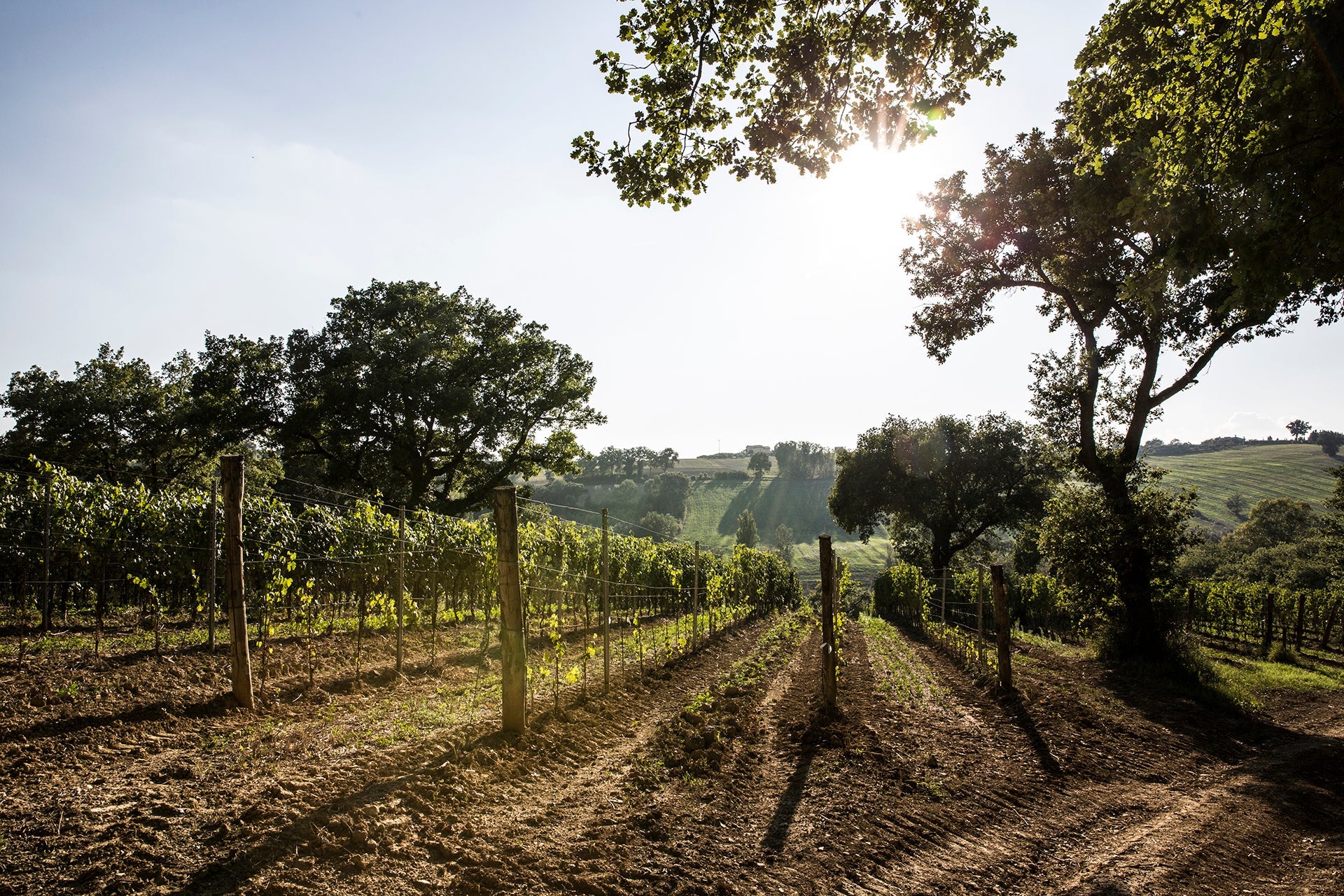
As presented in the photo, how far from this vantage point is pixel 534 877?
3.80 m

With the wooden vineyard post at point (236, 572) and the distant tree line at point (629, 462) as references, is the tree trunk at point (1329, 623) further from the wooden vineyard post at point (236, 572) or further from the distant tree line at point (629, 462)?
the distant tree line at point (629, 462)

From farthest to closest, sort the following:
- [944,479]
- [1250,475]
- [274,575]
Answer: [1250,475], [944,479], [274,575]

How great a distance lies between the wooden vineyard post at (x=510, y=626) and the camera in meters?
6.09

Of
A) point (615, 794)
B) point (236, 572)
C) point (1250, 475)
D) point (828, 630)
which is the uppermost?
point (236, 572)

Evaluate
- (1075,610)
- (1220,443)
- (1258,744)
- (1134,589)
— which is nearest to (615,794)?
(1258,744)

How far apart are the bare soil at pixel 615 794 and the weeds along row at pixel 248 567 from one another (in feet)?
4.49

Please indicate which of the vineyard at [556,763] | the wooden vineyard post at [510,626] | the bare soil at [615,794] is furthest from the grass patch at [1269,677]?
the wooden vineyard post at [510,626]

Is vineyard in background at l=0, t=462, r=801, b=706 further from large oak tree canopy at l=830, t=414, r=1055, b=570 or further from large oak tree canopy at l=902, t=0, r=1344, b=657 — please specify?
large oak tree canopy at l=830, t=414, r=1055, b=570

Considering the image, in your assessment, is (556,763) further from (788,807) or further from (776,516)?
(776,516)

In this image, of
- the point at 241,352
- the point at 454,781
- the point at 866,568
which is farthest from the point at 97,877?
the point at 866,568

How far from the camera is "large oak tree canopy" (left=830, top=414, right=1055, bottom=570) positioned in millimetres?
32875

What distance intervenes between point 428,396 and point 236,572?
19558 mm

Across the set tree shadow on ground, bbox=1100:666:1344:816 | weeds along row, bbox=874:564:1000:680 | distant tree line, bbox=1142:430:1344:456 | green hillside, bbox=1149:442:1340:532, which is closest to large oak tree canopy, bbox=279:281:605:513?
weeds along row, bbox=874:564:1000:680

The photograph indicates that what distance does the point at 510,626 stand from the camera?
20.0 ft
